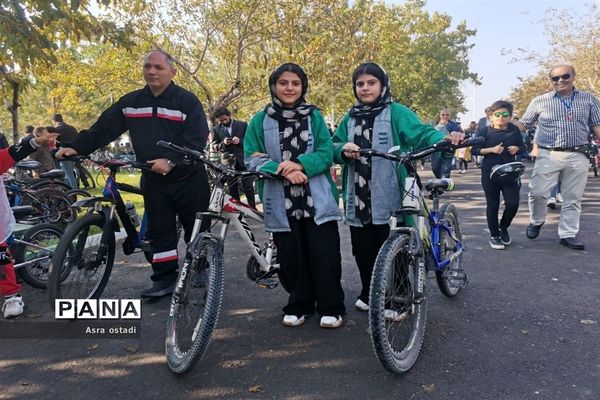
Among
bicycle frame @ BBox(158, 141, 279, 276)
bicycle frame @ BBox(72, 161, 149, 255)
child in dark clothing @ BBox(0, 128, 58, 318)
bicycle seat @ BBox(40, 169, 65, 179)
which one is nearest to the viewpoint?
bicycle frame @ BBox(158, 141, 279, 276)

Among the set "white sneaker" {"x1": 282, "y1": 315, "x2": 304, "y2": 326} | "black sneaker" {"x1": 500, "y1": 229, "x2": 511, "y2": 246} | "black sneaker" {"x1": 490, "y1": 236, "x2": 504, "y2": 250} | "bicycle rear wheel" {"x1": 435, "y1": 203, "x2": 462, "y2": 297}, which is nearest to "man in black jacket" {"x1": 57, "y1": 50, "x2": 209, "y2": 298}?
"white sneaker" {"x1": 282, "y1": 315, "x2": 304, "y2": 326}

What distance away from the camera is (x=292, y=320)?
353 cm

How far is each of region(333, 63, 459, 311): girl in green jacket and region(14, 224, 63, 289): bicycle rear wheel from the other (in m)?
2.71

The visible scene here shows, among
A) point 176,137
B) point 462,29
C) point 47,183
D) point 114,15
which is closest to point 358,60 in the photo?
point 114,15

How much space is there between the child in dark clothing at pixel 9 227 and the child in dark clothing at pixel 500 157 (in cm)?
447

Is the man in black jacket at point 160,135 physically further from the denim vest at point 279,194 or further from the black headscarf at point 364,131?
the black headscarf at point 364,131

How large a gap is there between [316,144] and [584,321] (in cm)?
235

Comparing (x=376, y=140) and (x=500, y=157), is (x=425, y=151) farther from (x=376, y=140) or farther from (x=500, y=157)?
(x=500, y=157)

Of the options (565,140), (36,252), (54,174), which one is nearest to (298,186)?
(36,252)

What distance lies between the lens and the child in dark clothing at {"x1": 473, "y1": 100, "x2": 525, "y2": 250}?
219 inches

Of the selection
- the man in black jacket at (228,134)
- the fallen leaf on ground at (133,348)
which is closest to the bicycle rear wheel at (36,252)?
the fallen leaf on ground at (133,348)

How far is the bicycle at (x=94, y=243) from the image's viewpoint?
3611mm

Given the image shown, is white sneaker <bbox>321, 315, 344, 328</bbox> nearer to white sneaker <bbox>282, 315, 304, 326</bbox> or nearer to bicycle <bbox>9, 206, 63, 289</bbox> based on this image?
white sneaker <bbox>282, 315, 304, 326</bbox>

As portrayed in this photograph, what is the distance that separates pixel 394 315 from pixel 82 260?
2.53m
